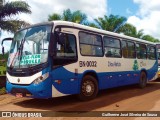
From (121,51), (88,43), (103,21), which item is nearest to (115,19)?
(103,21)

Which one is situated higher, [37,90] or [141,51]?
[141,51]

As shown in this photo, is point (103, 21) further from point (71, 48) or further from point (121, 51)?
point (71, 48)

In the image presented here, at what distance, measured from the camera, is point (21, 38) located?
9234 mm

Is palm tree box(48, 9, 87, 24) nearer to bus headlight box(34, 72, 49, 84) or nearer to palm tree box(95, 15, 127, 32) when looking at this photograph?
palm tree box(95, 15, 127, 32)

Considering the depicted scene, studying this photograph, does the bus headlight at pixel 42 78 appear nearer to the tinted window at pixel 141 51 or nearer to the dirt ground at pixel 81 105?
the dirt ground at pixel 81 105

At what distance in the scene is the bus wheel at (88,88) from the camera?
9.61 m

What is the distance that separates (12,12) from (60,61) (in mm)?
11440

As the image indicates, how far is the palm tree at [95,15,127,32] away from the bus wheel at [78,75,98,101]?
22.3 metres

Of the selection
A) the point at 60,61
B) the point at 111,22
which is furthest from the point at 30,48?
the point at 111,22

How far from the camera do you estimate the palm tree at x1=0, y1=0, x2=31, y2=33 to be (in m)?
17.8

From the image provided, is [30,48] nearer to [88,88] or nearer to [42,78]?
[42,78]

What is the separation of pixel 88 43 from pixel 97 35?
0.80 m

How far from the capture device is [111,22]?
105ft

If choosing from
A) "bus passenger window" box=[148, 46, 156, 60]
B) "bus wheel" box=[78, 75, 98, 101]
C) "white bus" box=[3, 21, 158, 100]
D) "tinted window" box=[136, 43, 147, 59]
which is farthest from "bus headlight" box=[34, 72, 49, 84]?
"bus passenger window" box=[148, 46, 156, 60]
